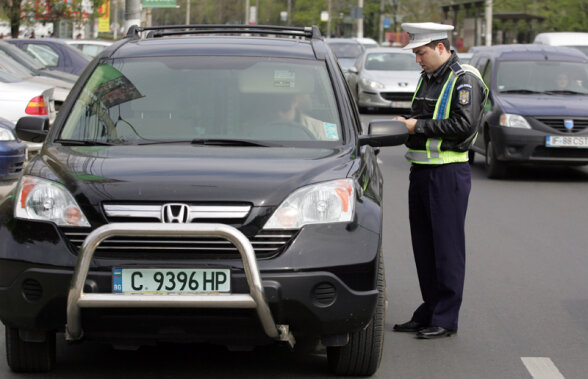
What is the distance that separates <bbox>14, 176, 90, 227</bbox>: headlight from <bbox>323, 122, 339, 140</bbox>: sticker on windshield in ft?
4.92

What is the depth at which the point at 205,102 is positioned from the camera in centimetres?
596

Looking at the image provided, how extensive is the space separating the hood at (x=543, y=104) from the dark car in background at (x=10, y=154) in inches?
253

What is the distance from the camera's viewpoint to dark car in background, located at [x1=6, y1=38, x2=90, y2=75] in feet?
75.2

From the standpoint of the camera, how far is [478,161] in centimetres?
1788

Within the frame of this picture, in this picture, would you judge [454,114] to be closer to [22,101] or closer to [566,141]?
[566,141]

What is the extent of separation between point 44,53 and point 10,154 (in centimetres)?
1261

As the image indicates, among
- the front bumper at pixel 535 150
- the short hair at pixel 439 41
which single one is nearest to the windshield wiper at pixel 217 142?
the short hair at pixel 439 41

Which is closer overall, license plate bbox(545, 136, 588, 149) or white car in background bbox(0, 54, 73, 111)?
license plate bbox(545, 136, 588, 149)

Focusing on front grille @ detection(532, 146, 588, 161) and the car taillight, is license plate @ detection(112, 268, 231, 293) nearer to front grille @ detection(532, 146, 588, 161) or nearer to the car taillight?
the car taillight

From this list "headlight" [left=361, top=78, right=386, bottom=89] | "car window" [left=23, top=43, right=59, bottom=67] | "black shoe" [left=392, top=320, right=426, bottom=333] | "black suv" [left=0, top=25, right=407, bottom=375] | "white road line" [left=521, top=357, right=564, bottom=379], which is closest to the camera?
"black suv" [left=0, top=25, right=407, bottom=375]

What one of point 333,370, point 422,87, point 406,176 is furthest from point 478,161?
point 333,370

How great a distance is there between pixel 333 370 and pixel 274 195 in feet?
3.42

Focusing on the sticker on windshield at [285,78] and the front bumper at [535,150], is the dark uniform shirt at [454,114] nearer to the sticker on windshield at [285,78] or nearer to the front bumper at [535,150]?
the sticker on windshield at [285,78]

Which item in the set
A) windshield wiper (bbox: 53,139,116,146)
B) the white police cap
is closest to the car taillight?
windshield wiper (bbox: 53,139,116,146)
